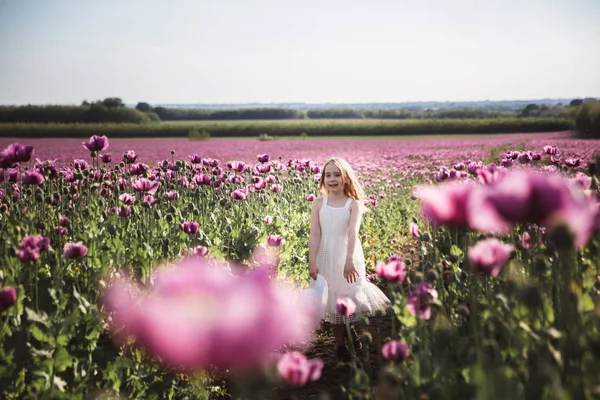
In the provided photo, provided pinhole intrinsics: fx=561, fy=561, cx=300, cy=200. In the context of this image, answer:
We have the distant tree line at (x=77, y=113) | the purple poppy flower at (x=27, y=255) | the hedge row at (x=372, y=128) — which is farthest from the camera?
the hedge row at (x=372, y=128)

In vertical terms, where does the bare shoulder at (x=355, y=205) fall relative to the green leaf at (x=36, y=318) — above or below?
above

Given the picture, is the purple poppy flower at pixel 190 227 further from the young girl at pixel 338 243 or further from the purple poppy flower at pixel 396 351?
the purple poppy flower at pixel 396 351

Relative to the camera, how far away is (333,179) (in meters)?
4.18

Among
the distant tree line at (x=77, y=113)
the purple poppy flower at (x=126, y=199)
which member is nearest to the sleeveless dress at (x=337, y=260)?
the purple poppy flower at (x=126, y=199)

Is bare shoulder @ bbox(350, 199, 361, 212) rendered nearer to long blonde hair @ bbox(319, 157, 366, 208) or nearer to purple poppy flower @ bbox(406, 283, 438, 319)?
long blonde hair @ bbox(319, 157, 366, 208)

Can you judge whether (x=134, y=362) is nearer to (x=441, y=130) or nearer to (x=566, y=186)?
(x=566, y=186)

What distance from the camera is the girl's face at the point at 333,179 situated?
417cm

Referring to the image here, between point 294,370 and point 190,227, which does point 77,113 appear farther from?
point 294,370

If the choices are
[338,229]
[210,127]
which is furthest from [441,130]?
[338,229]

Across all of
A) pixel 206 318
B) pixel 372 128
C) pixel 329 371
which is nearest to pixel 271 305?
pixel 206 318

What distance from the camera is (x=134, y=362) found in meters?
3.05

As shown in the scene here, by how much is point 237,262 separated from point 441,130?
133ft

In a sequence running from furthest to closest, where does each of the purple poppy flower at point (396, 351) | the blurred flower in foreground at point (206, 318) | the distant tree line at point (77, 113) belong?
the distant tree line at point (77, 113) → the purple poppy flower at point (396, 351) → the blurred flower in foreground at point (206, 318)

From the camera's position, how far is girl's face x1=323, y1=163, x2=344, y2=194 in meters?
4.17
